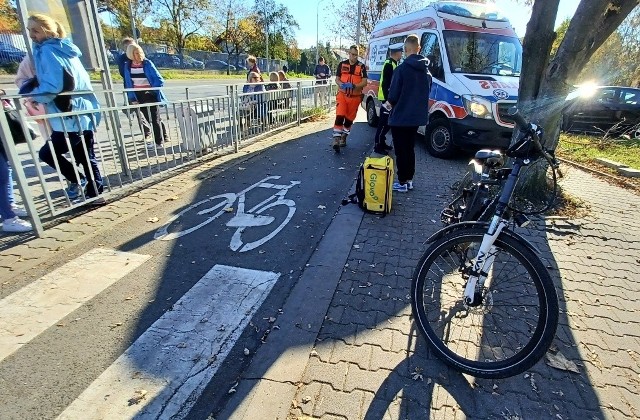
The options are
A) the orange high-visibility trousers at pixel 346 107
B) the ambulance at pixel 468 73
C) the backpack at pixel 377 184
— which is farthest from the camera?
the orange high-visibility trousers at pixel 346 107

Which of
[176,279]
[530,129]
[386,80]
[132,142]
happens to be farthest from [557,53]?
[132,142]

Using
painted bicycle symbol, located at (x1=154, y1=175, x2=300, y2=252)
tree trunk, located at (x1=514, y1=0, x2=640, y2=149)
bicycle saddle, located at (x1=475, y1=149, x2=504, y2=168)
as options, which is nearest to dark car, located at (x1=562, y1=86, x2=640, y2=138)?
tree trunk, located at (x1=514, y1=0, x2=640, y2=149)

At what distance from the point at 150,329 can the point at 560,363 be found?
9.22ft

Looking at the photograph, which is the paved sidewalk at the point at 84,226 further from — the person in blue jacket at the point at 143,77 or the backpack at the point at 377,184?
the backpack at the point at 377,184

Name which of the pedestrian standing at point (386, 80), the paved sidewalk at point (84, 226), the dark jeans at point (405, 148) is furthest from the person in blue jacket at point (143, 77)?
the dark jeans at point (405, 148)

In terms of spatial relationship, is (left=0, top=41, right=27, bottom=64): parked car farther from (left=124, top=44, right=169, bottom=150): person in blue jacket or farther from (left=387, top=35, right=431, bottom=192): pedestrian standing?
(left=387, top=35, right=431, bottom=192): pedestrian standing

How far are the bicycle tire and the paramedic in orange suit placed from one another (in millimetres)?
3590

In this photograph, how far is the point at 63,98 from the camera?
4020 millimetres

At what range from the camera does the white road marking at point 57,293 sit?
8.31 ft

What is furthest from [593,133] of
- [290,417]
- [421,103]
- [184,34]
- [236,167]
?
[184,34]

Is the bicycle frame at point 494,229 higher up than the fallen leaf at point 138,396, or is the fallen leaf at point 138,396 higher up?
the bicycle frame at point 494,229

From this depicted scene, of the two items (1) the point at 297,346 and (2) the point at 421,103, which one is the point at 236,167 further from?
(1) the point at 297,346

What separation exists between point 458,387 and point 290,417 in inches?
40.7

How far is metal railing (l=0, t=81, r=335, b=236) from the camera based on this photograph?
156 inches
